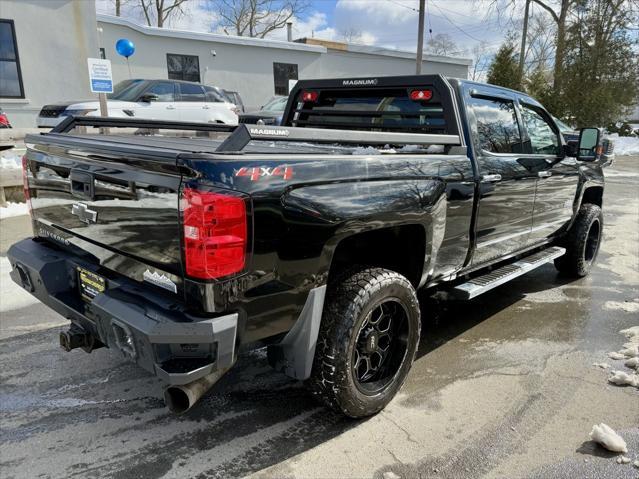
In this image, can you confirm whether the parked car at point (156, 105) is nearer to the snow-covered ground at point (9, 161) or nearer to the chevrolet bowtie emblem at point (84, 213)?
the snow-covered ground at point (9, 161)

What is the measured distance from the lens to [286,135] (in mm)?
2473

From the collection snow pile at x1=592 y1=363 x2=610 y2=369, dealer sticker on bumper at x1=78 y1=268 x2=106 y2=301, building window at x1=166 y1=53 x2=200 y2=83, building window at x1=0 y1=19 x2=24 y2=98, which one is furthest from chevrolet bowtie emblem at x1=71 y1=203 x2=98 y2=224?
building window at x1=166 y1=53 x2=200 y2=83

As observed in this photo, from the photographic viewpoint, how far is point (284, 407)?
10.1 ft

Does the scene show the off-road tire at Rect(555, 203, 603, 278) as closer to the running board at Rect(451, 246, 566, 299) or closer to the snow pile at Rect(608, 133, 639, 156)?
the running board at Rect(451, 246, 566, 299)

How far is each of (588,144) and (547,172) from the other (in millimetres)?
645

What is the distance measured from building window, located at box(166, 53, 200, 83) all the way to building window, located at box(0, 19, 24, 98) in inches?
255

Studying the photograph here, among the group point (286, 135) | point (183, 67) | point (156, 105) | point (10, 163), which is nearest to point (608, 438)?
point (286, 135)

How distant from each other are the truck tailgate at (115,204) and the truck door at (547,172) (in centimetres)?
315

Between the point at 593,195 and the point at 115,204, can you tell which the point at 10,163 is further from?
the point at 593,195

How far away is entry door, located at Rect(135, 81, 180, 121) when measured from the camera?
39.5 ft

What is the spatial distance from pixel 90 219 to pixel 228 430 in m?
1.35

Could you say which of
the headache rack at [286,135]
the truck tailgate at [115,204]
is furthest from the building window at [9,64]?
the truck tailgate at [115,204]

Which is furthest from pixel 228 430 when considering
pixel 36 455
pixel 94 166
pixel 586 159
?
pixel 586 159

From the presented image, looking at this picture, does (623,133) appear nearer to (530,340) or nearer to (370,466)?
(530,340)
